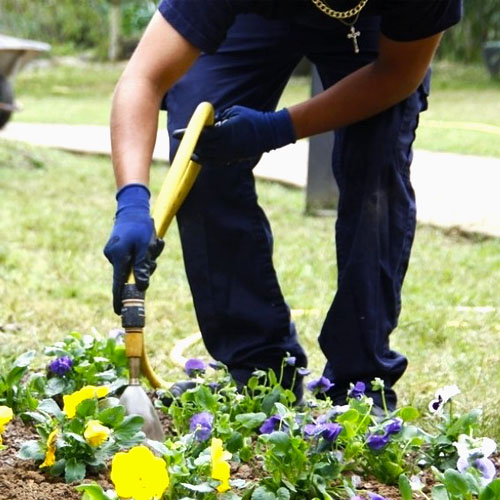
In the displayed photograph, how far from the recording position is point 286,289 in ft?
14.5

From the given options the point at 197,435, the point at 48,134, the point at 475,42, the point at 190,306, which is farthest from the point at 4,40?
the point at 475,42

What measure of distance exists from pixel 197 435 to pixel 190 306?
6.60ft

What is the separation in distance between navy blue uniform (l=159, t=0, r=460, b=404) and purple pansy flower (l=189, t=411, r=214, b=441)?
62cm

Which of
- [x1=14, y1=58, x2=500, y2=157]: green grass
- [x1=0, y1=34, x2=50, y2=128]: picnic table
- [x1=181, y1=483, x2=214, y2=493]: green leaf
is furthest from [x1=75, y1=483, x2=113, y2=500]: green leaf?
[x1=0, y1=34, x2=50, y2=128]: picnic table

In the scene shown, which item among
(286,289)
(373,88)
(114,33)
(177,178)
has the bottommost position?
(114,33)

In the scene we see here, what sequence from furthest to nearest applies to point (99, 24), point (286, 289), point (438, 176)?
point (99, 24)
point (438, 176)
point (286, 289)

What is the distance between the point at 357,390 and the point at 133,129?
2.17 feet

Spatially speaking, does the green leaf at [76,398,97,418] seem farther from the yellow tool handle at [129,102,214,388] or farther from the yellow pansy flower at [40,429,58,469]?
the yellow tool handle at [129,102,214,388]

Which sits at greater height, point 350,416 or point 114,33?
point 350,416

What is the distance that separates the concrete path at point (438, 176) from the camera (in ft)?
19.7

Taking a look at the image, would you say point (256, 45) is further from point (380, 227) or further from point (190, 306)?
point (190, 306)

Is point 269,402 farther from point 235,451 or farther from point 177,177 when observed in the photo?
point 177,177

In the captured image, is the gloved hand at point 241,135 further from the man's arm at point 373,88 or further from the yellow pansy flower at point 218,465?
the yellow pansy flower at point 218,465

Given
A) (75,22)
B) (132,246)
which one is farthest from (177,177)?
(75,22)
